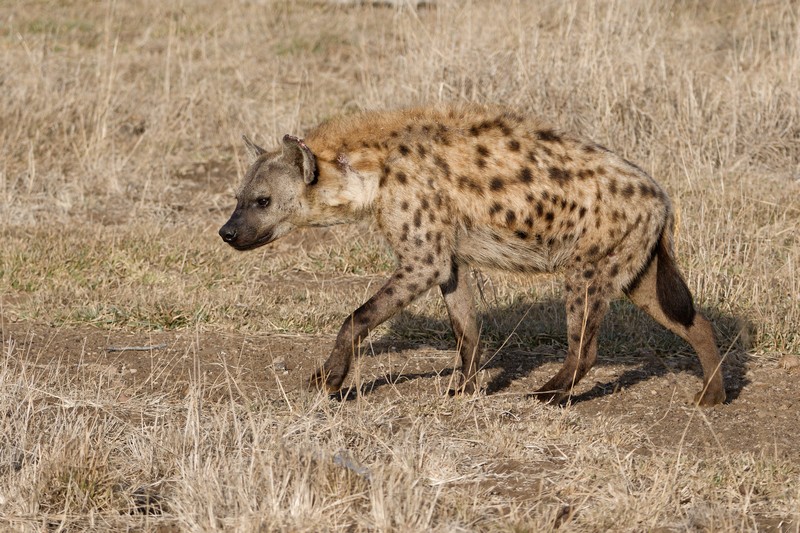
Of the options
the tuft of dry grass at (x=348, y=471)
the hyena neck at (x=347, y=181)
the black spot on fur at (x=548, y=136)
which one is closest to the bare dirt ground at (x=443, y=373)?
the tuft of dry grass at (x=348, y=471)

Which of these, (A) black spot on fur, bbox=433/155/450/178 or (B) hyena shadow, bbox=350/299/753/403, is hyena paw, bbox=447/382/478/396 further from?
(A) black spot on fur, bbox=433/155/450/178

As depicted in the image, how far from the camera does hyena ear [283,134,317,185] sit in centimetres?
470

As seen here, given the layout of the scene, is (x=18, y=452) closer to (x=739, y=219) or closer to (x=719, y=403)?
(x=719, y=403)

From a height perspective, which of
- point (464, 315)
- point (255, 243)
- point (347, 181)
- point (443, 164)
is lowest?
point (464, 315)

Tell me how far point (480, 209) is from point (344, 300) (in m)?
1.61

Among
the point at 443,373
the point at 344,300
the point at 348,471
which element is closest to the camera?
the point at 348,471

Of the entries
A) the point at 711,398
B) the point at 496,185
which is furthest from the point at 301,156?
the point at 711,398

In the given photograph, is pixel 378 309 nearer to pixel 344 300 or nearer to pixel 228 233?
pixel 228 233

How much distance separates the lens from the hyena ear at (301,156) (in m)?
4.70

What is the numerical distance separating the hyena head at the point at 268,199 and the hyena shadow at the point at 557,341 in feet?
2.97

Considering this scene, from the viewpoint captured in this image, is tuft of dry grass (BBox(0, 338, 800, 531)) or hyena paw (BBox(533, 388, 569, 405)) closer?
tuft of dry grass (BBox(0, 338, 800, 531))

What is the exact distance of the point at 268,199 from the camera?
484 centimetres

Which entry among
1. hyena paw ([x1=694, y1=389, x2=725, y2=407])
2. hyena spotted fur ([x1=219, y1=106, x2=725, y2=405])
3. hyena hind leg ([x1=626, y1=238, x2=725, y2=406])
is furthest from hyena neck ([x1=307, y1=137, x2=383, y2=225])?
hyena paw ([x1=694, y1=389, x2=725, y2=407])

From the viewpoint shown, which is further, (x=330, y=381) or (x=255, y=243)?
(x=255, y=243)
